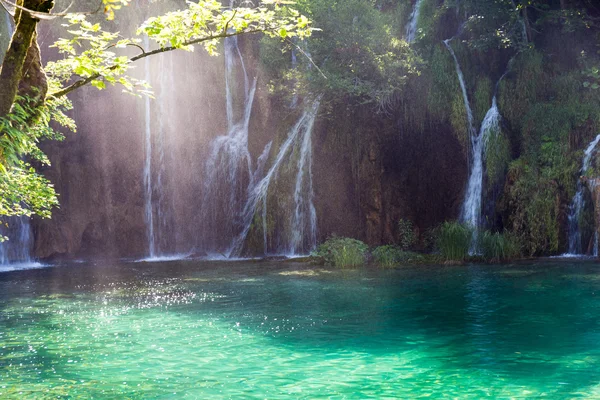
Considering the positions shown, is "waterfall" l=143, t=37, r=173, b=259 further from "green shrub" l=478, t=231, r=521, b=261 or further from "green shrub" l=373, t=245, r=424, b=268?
"green shrub" l=478, t=231, r=521, b=261

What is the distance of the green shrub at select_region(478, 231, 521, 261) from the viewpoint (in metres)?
18.5

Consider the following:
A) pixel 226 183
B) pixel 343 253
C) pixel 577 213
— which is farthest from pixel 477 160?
pixel 226 183

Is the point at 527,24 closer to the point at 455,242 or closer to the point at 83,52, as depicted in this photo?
the point at 455,242

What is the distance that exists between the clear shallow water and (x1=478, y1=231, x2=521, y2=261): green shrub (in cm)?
235

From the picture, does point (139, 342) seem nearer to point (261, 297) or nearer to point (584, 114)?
point (261, 297)

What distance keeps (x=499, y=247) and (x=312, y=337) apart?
11003mm

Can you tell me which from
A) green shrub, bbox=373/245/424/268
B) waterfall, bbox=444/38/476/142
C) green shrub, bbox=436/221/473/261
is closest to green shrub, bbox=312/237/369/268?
green shrub, bbox=373/245/424/268

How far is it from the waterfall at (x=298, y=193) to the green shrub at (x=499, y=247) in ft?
23.4

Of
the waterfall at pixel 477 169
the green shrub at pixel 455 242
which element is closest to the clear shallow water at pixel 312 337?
the green shrub at pixel 455 242

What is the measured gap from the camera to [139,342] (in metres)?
9.19

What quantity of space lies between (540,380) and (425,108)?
1745 cm

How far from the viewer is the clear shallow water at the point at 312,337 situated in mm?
6953

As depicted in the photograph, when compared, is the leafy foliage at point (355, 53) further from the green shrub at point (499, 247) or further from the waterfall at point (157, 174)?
the waterfall at point (157, 174)

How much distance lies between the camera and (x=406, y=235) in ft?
73.5
